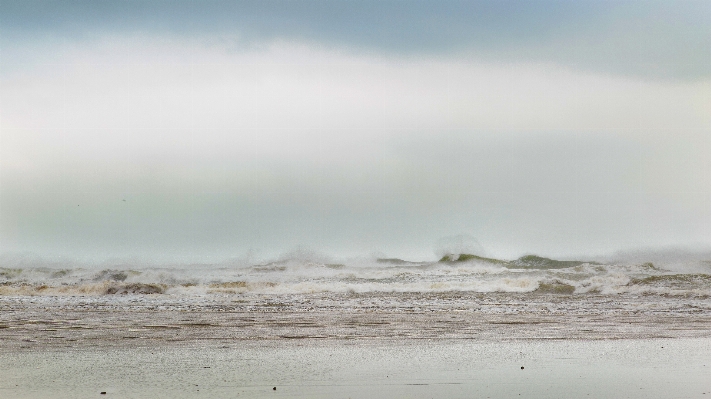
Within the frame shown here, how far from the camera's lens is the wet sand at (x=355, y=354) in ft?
23.3

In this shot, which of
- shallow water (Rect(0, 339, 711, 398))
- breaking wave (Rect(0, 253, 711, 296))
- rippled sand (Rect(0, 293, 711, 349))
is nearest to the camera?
shallow water (Rect(0, 339, 711, 398))

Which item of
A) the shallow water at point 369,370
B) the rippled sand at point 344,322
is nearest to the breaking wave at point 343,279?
the rippled sand at point 344,322

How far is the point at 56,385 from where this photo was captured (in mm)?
7199

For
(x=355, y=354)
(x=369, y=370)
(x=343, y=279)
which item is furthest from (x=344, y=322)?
(x=343, y=279)

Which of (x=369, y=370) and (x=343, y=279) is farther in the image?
(x=343, y=279)

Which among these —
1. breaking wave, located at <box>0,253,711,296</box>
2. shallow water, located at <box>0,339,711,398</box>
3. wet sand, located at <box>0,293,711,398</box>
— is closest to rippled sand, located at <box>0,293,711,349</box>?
wet sand, located at <box>0,293,711,398</box>

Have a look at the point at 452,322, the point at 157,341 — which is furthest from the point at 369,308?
the point at 157,341

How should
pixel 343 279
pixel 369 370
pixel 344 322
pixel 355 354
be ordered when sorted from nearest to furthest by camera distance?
pixel 369 370 → pixel 355 354 → pixel 344 322 → pixel 343 279

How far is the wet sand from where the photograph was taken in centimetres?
709

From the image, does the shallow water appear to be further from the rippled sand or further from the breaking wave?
the breaking wave

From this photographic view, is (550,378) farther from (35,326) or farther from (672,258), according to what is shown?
(672,258)

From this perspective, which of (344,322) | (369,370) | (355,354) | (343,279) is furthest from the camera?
(343,279)

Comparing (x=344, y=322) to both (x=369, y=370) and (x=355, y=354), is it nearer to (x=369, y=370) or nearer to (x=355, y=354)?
(x=355, y=354)

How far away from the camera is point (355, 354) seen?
9.62m
